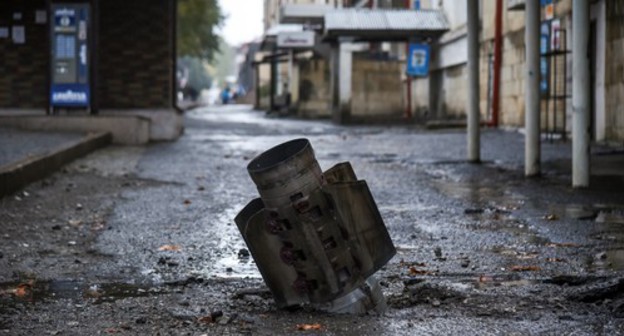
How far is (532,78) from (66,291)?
6.91 metres

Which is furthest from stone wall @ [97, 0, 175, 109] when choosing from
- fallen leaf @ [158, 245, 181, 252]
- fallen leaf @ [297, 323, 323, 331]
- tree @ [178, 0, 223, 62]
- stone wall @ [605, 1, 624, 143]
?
fallen leaf @ [297, 323, 323, 331]

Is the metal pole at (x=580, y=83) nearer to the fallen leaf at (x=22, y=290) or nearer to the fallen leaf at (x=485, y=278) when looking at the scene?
the fallen leaf at (x=485, y=278)

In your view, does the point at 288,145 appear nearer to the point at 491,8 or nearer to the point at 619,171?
the point at 619,171

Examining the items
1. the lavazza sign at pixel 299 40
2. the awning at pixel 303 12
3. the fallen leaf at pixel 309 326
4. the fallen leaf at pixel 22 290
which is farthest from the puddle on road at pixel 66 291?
the lavazza sign at pixel 299 40

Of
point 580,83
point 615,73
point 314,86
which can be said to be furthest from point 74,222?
point 314,86

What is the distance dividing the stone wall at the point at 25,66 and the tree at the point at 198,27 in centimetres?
1628

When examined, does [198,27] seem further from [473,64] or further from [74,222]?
[74,222]

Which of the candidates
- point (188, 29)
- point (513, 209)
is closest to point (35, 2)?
point (513, 209)

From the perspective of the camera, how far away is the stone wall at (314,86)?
136 feet

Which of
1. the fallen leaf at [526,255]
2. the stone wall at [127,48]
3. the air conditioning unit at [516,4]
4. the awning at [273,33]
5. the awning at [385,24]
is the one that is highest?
the awning at [273,33]

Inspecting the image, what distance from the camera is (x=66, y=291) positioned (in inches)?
196

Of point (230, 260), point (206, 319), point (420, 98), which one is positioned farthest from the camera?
point (420, 98)

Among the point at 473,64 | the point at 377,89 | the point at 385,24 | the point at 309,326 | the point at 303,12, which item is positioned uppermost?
Result: the point at 303,12

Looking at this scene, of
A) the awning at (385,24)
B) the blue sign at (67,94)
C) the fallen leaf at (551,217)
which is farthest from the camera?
the awning at (385,24)
